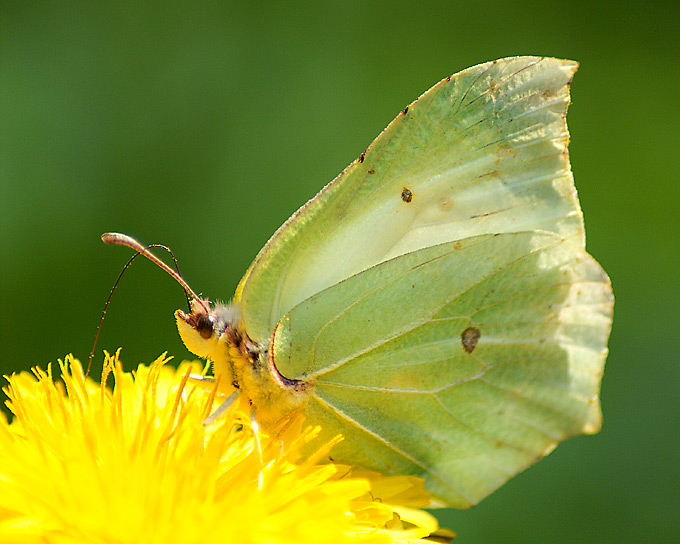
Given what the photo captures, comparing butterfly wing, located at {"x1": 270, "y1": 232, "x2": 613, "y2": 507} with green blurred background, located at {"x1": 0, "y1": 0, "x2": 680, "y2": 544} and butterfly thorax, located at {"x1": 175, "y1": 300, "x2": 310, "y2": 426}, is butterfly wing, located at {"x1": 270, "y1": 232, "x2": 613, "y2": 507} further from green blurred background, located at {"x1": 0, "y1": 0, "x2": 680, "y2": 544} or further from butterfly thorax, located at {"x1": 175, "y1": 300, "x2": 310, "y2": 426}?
green blurred background, located at {"x1": 0, "y1": 0, "x2": 680, "y2": 544}

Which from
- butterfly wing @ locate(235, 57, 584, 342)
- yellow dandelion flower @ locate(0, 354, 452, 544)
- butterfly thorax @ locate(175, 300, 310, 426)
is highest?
butterfly wing @ locate(235, 57, 584, 342)

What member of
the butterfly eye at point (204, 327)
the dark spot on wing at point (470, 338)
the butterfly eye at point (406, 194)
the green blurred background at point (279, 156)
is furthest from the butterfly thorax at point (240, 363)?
the green blurred background at point (279, 156)

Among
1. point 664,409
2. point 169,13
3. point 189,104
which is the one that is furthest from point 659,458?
point 169,13

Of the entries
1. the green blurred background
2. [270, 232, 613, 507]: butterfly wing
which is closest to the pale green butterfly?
[270, 232, 613, 507]: butterfly wing

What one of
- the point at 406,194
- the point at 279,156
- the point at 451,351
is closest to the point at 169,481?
the point at 451,351

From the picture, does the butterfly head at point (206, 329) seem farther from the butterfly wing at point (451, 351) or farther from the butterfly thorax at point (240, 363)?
the butterfly wing at point (451, 351)

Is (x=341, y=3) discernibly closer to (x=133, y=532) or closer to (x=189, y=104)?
(x=189, y=104)
